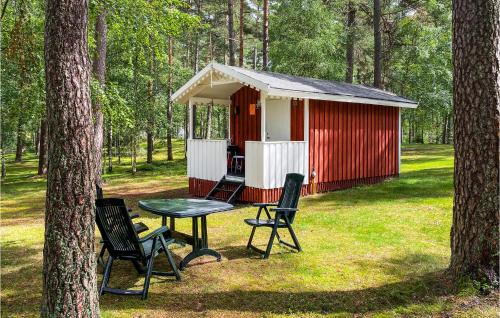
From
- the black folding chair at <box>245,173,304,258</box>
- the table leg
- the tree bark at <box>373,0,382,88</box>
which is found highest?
the tree bark at <box>373,0,382,88</box>

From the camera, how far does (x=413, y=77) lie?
70.6 feet

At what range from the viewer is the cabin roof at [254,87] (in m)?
8.90

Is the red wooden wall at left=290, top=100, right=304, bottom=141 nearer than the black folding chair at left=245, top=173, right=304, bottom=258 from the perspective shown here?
No

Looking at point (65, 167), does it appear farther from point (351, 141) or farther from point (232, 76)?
point (351, 141)

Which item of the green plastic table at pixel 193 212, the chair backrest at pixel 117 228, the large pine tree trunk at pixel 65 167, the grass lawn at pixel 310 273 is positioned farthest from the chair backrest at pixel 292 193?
the large pine tree trunk at pixel 65 167

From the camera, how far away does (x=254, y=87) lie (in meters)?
8.97

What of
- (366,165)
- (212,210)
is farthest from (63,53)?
(366,165)

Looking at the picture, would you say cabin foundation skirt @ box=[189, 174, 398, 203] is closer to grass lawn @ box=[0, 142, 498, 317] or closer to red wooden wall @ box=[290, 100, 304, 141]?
grass lawn @ box=[0, 142, 498, 317]

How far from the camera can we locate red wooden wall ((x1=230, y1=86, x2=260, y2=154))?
11.0 metres

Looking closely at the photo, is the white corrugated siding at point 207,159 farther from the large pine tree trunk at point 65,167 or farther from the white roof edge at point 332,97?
the large pine tree trunk at point 65,167

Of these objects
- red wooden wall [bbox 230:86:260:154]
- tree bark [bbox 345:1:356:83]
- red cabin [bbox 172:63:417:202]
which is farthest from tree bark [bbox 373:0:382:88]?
red wooden wall [bbox 230:86:260:154]

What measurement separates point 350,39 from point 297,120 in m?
13.1

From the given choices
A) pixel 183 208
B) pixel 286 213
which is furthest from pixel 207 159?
pixel 183 208

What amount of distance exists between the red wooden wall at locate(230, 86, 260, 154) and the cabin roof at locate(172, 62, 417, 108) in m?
0.28
